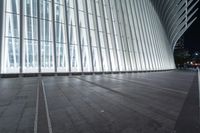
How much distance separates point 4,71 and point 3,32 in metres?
2.60

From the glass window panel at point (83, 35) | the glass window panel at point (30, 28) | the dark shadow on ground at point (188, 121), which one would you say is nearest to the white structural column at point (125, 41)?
the glass window panel at point (83, 35)

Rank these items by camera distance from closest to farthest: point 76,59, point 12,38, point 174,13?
point 12,38
point 76,59
point 174,13

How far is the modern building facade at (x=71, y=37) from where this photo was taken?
11.1 metres

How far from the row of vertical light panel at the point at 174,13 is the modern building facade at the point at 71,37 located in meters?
16.0

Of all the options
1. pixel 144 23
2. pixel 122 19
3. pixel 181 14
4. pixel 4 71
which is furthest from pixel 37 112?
pixel 181 14

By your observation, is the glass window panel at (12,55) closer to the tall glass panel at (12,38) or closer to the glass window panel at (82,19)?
the tall glass panel at (12,38)

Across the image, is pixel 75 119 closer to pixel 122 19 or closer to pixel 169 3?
pixel 122 19

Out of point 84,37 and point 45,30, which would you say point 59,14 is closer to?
point 45,30

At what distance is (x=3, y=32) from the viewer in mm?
10195

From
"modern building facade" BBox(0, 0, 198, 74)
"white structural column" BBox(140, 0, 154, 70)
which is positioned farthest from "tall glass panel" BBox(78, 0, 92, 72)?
"white structural column" BBox(140, 0, 154, 70)

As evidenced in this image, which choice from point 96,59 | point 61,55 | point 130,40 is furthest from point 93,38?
point 130,40

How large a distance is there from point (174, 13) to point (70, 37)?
33.0 m

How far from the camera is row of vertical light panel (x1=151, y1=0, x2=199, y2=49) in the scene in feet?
114

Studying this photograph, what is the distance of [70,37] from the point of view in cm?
1449
